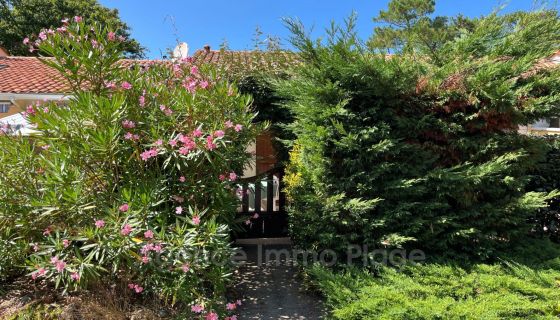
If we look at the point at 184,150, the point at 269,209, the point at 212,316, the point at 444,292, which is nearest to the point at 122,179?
the point at 184,150

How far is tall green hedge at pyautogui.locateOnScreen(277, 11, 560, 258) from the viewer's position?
385cm

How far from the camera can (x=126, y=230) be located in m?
2.93

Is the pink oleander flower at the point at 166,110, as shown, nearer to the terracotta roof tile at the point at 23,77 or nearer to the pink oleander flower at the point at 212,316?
the pink oleander flower at the point at 212,316

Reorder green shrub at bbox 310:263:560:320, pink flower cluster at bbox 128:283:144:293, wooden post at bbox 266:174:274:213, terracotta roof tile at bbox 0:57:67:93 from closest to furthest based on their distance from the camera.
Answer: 1. green shrub at bbox 310:263:560:320
2. pink flower cluster at bbox 128:283:144:293
3. wooden post at bbox 266:174:274:213
4. terracotta roof tile at bbox 0:57:67:93

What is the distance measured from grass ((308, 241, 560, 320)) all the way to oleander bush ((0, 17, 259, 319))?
1.35 m

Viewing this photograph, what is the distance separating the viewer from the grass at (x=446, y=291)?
3.04 m

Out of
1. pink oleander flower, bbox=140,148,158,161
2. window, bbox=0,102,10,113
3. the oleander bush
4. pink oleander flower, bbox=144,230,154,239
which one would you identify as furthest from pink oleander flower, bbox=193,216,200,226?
window, bbox=0,102,10,113

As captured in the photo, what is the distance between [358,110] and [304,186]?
49.5 inches

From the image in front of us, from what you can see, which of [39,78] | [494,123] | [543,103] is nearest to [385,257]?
[494,123]

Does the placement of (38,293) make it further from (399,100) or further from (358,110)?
(399,100)

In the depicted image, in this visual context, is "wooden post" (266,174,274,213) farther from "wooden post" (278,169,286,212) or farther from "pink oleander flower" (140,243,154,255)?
"pink oleander flower" (140,243,154,255)

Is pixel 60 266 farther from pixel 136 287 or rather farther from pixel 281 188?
pixel 281 188

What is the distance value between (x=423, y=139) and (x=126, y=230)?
3.68m

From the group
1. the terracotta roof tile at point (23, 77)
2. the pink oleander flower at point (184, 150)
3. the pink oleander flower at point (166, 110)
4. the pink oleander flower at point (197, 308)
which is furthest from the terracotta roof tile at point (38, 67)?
the pink oleander flower at point (197, 308)
